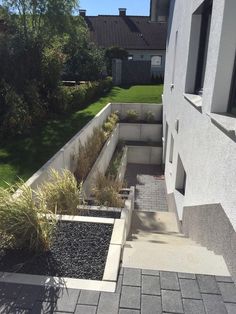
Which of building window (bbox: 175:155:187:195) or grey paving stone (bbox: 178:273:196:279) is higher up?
grey paving stone (bbox: 178:273:196:279)

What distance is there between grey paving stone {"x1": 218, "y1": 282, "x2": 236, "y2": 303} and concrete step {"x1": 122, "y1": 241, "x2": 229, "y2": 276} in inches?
6.9

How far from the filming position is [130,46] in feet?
104

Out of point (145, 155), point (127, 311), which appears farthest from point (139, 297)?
point (145, 155)

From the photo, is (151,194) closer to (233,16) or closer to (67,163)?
(67,163)

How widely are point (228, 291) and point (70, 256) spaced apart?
1.61 metres

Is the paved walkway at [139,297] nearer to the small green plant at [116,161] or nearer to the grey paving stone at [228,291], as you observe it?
the grey paving stone at [228,291]

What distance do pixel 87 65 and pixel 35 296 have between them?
66.1 ft

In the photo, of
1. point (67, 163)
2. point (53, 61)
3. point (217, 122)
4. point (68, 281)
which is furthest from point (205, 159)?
point (53, 61)

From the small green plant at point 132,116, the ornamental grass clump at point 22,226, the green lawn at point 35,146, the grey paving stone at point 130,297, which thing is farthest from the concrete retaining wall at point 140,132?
the grey paving stone at point 130,297

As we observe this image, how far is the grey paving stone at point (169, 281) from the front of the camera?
2625mm

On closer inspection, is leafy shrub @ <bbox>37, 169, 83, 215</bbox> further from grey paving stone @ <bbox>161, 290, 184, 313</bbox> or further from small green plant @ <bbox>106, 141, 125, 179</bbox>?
small green plant @ <bbox>106, 141, 125, 179</bbox>

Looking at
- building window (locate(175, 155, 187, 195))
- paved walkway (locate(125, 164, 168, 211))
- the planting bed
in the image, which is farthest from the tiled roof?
the planting bed

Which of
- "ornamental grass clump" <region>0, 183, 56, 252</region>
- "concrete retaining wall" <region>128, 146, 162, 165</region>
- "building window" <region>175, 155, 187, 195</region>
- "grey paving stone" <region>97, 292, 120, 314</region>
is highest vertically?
"ornamental grass clump" <region>0, 183, 56, 252</region>

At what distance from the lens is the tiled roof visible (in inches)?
1256
